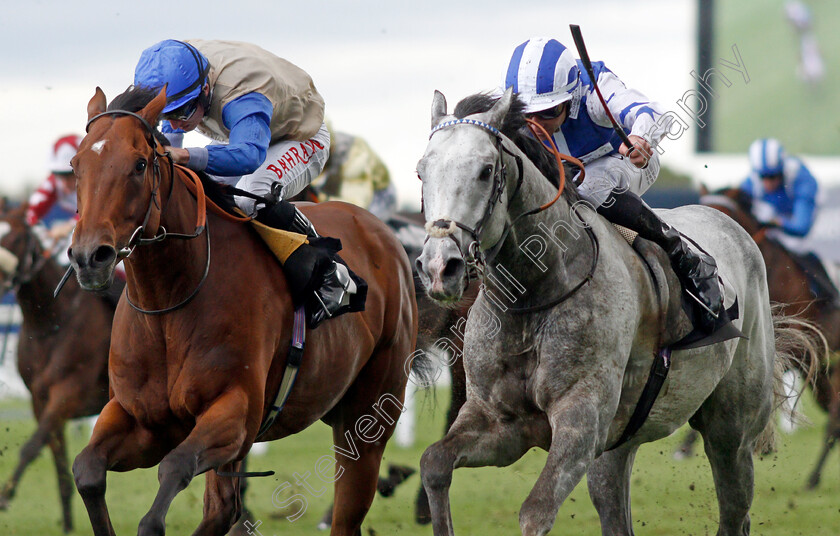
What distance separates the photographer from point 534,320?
3.44 metres

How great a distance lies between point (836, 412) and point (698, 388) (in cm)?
348

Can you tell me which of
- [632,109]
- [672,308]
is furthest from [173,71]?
[672,308]

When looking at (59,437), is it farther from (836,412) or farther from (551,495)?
(836,412)

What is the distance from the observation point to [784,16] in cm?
1334

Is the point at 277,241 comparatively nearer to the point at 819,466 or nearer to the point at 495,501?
the point at 495,501

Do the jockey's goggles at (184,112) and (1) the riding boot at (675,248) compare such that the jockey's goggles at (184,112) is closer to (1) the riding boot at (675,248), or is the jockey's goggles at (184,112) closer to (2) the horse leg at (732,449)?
(1) the riding boot at (675,248)

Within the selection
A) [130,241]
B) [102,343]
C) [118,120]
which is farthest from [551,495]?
[102,343]

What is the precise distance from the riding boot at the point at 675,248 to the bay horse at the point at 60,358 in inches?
125

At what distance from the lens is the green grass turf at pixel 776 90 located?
12.9 meters

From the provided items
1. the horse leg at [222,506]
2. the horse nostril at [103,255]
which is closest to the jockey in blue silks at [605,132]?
the horse nostril at [103,255]

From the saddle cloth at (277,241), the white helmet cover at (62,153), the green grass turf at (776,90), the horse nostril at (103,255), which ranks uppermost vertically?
the horse nostril at (103,255)

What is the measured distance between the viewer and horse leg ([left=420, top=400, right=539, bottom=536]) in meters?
3.28

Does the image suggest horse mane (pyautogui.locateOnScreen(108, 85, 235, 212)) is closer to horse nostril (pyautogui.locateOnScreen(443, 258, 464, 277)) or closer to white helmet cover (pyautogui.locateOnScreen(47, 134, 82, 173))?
horse nostril (pyautogui.locateOnScreen(443, 258, 464, 277))

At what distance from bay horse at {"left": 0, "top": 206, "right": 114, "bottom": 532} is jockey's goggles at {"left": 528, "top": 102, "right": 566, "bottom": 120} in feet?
10.1
